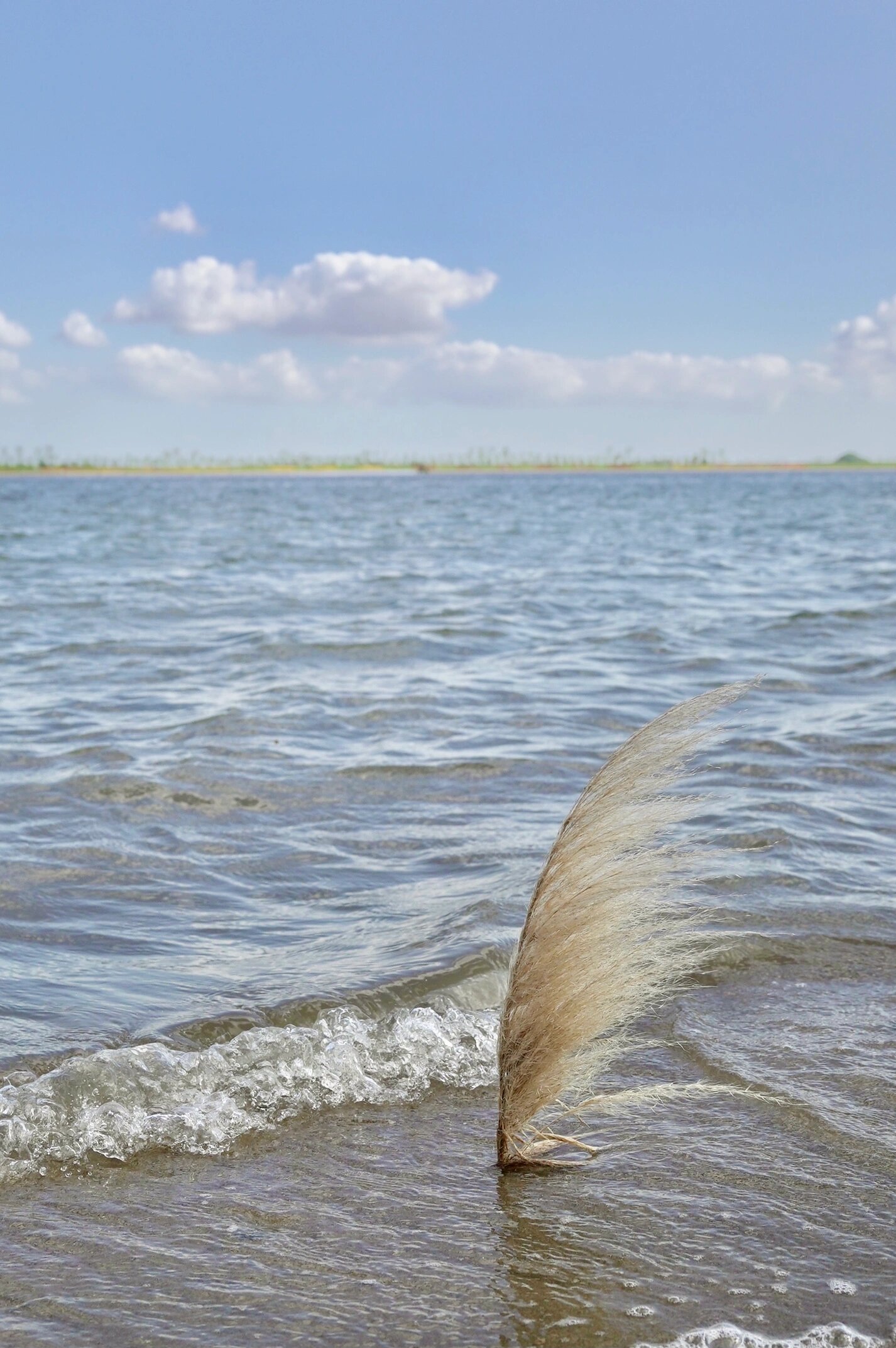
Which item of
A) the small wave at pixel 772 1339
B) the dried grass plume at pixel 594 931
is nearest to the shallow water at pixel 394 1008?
the small wave at pixel 772 1339

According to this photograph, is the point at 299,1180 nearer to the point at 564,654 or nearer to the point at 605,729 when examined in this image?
the point at 605,729

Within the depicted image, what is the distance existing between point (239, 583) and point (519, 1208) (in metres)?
17.4

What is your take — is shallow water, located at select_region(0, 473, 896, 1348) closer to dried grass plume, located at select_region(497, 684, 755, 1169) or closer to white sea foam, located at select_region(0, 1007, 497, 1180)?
white sea foam, located at select_region(0, 1007, 497, 1180)

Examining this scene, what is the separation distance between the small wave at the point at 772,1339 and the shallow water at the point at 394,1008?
0.04 ft

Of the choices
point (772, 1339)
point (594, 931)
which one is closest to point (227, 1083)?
point (594, 931)

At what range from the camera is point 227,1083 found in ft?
12.4

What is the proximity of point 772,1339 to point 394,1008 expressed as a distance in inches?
84.2

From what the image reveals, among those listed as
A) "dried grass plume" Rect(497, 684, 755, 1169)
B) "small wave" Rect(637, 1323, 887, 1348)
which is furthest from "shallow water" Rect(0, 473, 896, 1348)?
"dried grass plume" Rect(497, 684, 755, 1169)

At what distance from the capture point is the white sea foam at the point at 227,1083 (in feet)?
11.4

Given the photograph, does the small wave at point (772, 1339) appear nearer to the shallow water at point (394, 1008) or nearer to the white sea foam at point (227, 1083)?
the shallow water at point (394, 1008)

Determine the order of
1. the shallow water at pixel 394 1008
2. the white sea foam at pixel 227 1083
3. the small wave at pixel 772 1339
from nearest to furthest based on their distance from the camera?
the small wave at pixel 772 1339
the shallow water at pixel 394 1008
the white sea foam at pixel 227 1083

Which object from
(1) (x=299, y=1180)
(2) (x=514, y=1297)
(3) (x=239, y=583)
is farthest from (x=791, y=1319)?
(3) (x=239, y=583)

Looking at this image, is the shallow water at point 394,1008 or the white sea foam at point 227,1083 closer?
the shallow water at point 394,1008

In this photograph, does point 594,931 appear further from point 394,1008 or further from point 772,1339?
point 394,1008
